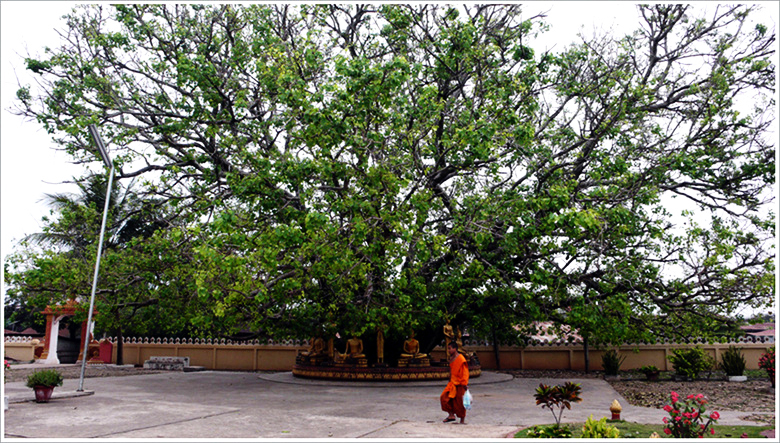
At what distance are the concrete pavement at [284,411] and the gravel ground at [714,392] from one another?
491 mm

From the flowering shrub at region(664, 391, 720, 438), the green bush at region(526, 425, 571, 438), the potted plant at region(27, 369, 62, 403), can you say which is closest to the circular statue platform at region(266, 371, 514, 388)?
the potted plant at region(27, 369, 62, 403)

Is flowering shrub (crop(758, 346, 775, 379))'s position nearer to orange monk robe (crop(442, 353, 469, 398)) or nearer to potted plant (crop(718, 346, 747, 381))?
potted plant (crop(718, 346, 747, 381))

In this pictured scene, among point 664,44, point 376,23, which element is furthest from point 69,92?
point 664,44

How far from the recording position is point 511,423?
8641mm

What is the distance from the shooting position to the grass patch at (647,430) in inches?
272

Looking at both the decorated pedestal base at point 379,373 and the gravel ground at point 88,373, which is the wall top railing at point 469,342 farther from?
the decorated pedestal base at point 379,373

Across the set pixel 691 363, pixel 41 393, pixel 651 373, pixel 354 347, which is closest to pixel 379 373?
pixel 354 347

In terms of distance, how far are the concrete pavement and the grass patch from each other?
2.32ft

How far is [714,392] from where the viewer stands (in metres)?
12.8

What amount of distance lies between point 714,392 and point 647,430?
6.81 meters

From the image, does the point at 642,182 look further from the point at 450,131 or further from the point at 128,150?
the point at 128,150

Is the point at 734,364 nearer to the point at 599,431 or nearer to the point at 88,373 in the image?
the point at 599,431

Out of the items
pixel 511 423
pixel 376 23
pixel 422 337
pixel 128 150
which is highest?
pixel 376 23

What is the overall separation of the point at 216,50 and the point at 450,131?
6.36 metres
